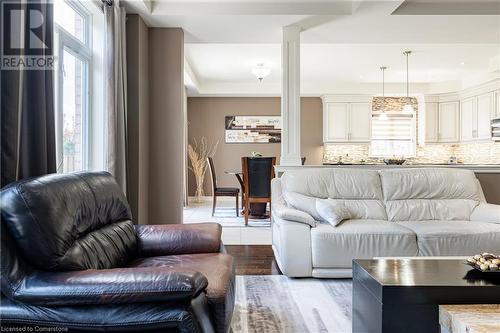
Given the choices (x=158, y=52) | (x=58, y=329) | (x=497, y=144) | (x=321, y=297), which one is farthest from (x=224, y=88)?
(x=58, y=329)

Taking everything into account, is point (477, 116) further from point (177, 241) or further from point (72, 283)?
point (72, 283)

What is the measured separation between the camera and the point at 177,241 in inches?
90.7

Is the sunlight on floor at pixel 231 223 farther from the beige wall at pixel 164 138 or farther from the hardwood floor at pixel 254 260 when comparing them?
the beige wall at pixel 164 138

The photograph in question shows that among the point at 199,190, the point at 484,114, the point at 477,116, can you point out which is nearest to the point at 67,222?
the point at 199,190

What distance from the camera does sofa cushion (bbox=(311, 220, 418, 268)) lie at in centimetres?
308

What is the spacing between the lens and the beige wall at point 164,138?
4.19 m

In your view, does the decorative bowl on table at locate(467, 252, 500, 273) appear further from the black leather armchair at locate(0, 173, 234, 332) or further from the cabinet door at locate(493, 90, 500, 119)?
the cabinet door at locate(493, 90, 500, 119)

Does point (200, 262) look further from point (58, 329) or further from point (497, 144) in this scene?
point (497, 144)

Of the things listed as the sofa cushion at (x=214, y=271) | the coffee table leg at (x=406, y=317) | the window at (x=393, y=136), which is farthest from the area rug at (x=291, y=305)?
the window at (x=393, y=136)

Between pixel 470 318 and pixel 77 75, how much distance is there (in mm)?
3359

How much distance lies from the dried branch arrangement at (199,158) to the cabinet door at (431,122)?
492 centimetres

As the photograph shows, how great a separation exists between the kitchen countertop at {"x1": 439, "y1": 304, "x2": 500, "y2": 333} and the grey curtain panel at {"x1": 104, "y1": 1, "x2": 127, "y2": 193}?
2782mm

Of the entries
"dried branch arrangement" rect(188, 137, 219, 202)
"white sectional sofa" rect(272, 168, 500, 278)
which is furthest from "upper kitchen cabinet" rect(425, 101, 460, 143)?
"dried branch arrangement" rect(188, 137, 219, 202)

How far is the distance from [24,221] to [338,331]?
180cm
